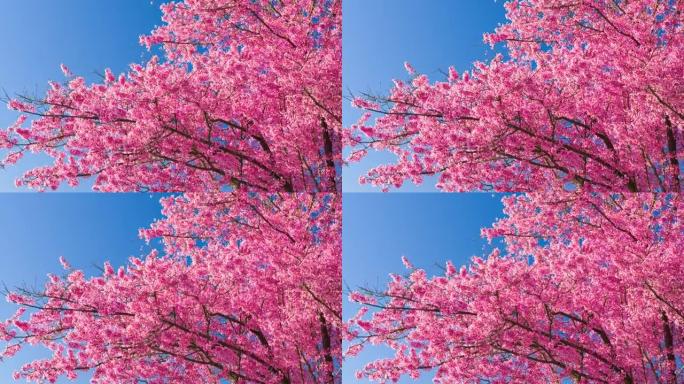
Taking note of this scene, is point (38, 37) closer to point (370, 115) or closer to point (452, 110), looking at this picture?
point (370, 115)

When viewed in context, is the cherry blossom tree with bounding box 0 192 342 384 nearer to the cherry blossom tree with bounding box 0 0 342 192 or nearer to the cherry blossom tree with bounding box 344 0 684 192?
the cherry blossom tree with bounding box 0 0 342 192

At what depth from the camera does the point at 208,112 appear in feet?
15.0

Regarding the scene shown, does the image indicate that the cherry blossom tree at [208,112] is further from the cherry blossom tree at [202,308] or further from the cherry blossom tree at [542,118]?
the cherry blossom tree at [542,118]

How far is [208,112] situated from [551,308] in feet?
8.29

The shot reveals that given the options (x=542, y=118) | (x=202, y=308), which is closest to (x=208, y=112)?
(x=202, y=308)

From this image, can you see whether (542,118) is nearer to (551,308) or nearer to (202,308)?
(551,308)

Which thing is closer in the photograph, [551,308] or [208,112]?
[551,308]

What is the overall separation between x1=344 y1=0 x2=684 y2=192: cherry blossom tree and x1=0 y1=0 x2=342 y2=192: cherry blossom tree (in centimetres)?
36

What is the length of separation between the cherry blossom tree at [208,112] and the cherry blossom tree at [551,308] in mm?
1034

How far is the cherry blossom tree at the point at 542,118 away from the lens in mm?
4609

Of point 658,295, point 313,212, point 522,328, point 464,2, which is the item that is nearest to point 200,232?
point 313,212

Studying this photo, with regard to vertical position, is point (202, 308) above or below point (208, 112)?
below

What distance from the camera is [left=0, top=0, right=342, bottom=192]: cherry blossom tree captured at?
14.7ft

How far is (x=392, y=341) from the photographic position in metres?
4.47
